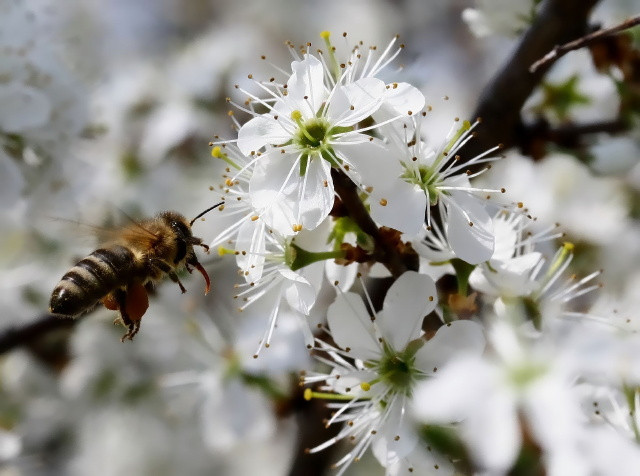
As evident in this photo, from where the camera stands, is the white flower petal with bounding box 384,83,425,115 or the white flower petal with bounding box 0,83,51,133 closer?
the white flower petal with bounding box 384,83,425,115

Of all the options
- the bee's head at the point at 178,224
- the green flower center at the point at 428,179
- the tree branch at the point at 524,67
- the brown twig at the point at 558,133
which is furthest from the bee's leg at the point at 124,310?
the brown twig at the point at 558,133

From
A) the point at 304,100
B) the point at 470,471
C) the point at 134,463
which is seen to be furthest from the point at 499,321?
the point at 134,463

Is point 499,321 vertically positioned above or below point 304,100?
below

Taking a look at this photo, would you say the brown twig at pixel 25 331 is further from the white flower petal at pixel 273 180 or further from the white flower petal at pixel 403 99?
the white flower petal at pixel 403 99

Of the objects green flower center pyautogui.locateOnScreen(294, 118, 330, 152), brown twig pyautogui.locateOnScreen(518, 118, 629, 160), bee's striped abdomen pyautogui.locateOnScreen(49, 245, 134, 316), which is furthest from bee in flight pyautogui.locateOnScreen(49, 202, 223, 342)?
brown twig pyautogui.locateOnScreen(518, 118, 629, 160)

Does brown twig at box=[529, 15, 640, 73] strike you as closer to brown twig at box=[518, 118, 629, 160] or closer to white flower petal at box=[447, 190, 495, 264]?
brown twig at box=[518, 118, 629, 160]

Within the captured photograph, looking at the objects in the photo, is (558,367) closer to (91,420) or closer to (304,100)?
(304,100)
